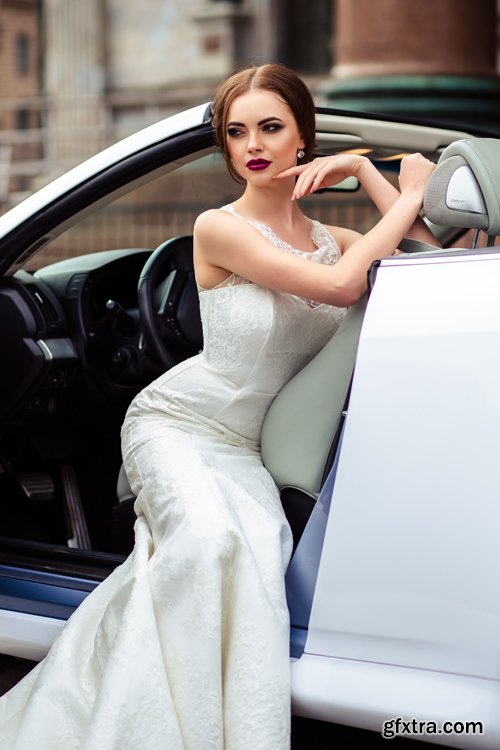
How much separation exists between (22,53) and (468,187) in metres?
18.6

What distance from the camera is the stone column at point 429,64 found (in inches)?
315

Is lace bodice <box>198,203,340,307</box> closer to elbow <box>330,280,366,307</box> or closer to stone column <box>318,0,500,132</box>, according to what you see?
elbow <box>330,280,366,307</box>

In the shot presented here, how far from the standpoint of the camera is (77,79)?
15.0m

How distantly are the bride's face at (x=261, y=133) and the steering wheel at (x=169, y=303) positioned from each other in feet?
2.61

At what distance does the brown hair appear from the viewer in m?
2.58

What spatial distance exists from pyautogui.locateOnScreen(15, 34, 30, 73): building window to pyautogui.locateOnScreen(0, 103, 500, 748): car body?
1728 cm

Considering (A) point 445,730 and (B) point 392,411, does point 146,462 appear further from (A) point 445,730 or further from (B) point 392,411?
(A) point 445,730

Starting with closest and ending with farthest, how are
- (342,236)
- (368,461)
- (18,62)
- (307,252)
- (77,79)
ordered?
(368,461)
(307,252)
(342,236)
(77,79)
(18,62)

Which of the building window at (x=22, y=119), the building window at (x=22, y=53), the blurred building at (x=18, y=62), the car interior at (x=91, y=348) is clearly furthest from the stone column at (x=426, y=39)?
the building window at (x=22, y=53)

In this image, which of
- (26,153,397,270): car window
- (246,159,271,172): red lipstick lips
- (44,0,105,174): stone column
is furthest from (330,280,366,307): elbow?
(44,0,105,174): stone column

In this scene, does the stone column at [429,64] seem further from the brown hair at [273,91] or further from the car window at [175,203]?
the brown hair at [273,91]

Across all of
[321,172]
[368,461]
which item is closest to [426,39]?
[321,172]

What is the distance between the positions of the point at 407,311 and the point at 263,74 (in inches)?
28.4

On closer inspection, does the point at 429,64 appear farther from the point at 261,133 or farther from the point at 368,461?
the point at 368,461
